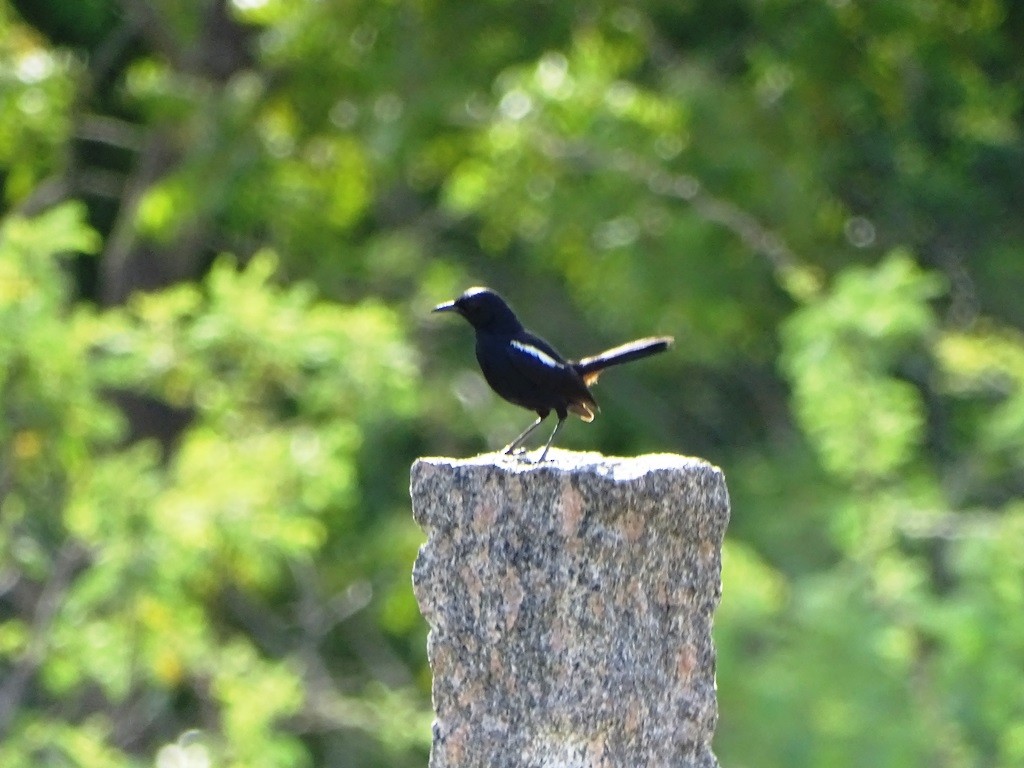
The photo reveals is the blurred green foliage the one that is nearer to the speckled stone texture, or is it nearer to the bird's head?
the bird's head

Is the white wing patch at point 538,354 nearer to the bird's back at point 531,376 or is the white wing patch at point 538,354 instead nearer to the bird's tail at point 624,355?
the bird's back at point 531,376

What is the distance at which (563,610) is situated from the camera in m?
3.39

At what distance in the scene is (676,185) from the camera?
42.2 ft

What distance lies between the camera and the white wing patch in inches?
179

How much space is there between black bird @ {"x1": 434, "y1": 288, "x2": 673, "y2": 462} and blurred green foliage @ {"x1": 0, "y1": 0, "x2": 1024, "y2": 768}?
4.68 metres

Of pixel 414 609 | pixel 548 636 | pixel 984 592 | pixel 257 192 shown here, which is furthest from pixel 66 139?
pixel 548 636

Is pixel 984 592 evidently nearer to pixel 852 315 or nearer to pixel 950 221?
pixel 852 315

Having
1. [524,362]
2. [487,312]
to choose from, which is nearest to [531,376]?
[524,362]

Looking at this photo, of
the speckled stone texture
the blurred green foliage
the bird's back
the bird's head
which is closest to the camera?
the speckled stone texture

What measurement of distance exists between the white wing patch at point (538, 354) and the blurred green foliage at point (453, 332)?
15.8ft

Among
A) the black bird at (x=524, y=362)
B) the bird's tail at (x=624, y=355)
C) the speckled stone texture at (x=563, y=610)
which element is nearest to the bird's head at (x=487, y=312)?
the black bird at (x=524, y=362)

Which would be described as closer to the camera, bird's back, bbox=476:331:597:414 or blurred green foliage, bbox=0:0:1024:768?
bird's back, bbox=476:331:597:414

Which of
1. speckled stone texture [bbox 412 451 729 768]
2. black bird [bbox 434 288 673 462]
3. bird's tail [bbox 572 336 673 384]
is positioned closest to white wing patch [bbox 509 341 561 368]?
black bird [bbox 434 288 673 462]

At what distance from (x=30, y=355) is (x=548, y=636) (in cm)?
603
